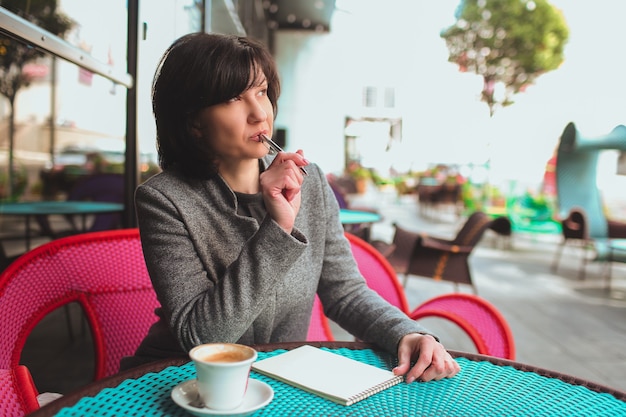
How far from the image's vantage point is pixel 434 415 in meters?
0.84

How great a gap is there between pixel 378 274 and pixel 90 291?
85 cm

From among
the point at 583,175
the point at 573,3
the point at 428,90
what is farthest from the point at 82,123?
the point at 428,90

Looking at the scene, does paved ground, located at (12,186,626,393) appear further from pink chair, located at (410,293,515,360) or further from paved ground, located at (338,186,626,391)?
pink chair, located at (410,293,515,360)

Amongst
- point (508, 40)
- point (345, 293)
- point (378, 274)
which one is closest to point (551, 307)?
point (378, 274)

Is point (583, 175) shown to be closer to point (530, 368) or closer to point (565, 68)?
point (530, 368)

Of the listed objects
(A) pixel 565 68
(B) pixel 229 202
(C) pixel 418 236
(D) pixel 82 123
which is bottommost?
(C) pixel 418 236

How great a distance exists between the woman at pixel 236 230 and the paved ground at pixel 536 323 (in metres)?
0.98

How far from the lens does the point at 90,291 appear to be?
4.93 feet

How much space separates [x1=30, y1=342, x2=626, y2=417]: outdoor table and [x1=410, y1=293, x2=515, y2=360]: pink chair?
414 millimetres

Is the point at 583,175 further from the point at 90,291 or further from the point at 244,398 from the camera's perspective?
the point at 244,398

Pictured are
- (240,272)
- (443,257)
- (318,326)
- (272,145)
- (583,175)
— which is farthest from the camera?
(583,175)

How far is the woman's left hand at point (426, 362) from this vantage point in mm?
978

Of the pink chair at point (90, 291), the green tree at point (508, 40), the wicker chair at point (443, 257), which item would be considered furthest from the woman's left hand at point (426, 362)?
the green tree at point (508, 40)

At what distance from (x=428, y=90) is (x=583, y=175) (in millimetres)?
17706
